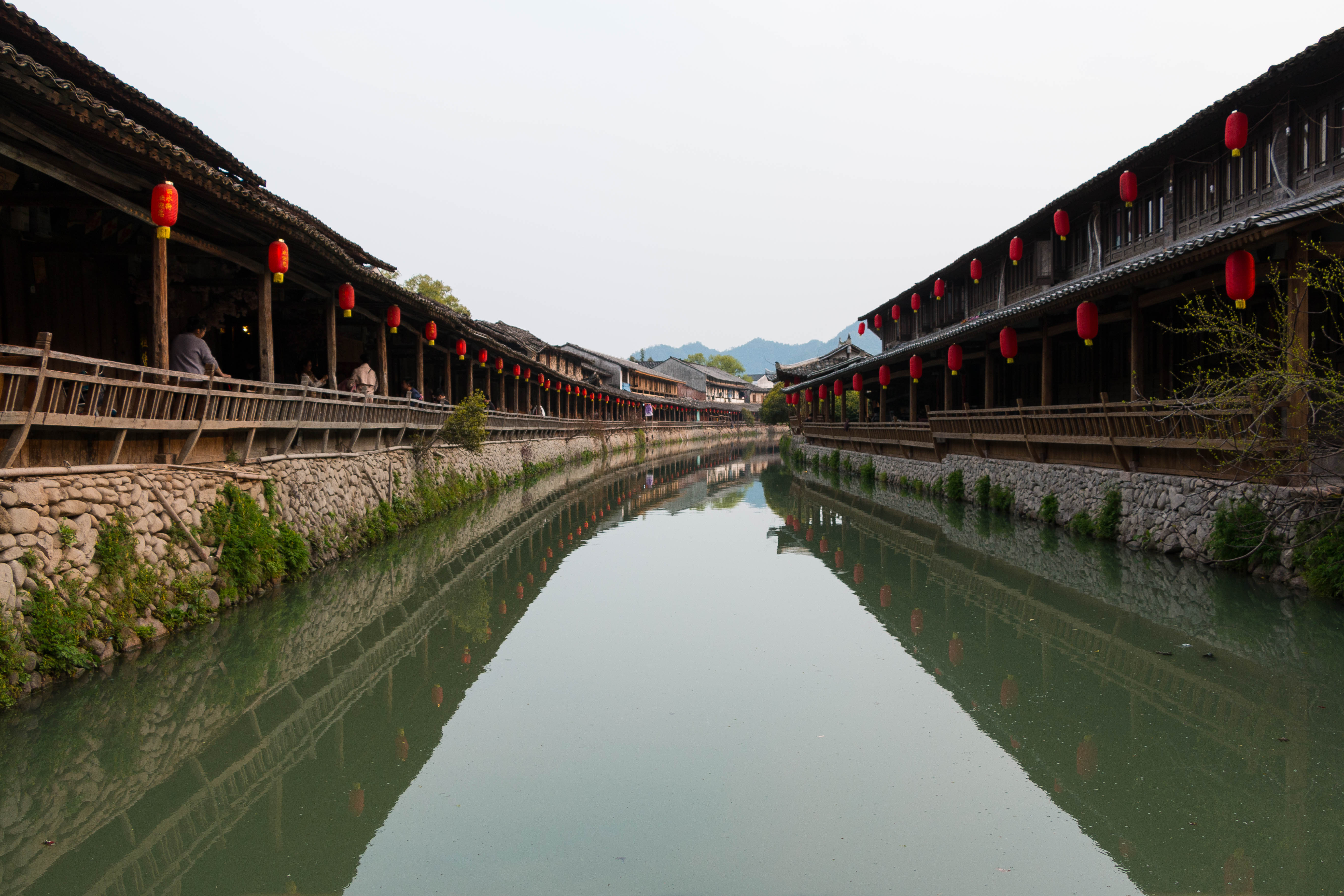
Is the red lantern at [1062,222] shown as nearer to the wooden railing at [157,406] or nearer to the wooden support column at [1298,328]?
the wooden support column at [1298,328]

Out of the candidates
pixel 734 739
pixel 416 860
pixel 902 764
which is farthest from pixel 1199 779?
pixel 416 860

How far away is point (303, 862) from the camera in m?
4.58

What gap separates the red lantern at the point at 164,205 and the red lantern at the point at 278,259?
2.44 meters

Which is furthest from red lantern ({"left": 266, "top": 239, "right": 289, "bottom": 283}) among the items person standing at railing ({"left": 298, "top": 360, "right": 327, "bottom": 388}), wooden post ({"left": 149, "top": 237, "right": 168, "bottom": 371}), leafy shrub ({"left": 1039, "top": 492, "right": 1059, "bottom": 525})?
leafy shrub ({"left": 1039, "top": 492, "right": 1059, "bottom": 525})

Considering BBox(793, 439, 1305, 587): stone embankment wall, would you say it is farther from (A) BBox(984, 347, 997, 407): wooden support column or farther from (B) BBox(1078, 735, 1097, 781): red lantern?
(B) BBox(1078, 735, 1097, 781): red lantern

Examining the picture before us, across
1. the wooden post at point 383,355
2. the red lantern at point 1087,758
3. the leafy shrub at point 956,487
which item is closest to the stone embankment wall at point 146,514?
the wooden post at point 383,355

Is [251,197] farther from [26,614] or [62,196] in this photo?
[26,614]

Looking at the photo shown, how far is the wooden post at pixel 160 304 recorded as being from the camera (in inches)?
336

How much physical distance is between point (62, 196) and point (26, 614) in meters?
4.84

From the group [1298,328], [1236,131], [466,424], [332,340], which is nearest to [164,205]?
[332,340]

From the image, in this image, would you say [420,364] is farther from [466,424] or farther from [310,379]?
[310,379]

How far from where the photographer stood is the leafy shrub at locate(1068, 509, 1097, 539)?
13953 millimetres

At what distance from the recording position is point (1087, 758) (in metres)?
5.78

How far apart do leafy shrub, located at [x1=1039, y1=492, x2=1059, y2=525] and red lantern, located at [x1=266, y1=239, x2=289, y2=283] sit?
1399 cm
